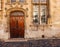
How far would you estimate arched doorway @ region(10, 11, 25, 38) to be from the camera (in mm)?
14836

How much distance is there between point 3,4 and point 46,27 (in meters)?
3.27

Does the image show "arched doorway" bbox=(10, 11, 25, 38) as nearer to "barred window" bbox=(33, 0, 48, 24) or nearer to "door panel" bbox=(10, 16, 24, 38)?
"door panel" bbox=(10, 16, 24, 38)

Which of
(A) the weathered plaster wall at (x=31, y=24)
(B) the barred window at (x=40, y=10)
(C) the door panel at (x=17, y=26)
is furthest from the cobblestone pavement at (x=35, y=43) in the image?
(B) the barred window at (x=40, y=10)

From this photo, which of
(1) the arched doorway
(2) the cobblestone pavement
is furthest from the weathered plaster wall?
(2) the cobblestone pavement

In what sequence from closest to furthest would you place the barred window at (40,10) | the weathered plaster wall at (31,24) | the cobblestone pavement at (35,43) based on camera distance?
the cobblestone pavement at (35,43) → the weathered plaster wall at (31,24) → the barred window at (40,10)

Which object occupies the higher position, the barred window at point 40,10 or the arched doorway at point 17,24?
the barred window at point 40,10

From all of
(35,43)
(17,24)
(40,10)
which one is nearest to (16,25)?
(17,24)

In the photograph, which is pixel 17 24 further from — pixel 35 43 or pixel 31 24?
pixel 35 43

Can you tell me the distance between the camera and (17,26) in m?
14.9

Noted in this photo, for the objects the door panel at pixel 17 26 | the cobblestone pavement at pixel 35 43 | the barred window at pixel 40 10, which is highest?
the barred window at pixel 40 10

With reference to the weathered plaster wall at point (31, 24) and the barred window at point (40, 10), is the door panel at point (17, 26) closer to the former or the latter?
the weathered plaster wall at point (31, 24)

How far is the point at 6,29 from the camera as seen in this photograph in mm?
14570

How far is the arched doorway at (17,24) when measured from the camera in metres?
14.8

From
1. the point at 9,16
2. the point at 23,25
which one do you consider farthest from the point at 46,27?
the point at 9,16
